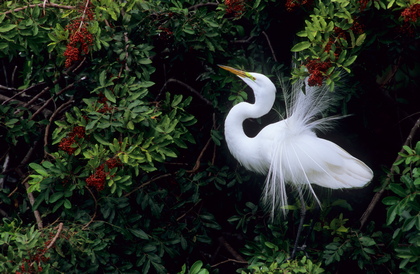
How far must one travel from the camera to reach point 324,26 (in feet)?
7.95

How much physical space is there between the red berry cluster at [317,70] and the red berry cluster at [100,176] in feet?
2.67

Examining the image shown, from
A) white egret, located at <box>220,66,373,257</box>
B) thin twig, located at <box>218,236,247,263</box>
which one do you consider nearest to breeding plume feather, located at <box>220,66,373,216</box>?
white egret, located at <box>220,66,373,257</box>

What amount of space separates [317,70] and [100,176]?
922 millimetres

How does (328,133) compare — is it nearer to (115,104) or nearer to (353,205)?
(353,205)

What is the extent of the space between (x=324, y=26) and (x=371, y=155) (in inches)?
53.0

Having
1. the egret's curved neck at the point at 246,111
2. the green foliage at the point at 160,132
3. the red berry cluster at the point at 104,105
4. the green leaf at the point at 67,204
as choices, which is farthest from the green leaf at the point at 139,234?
the egret's curved neck at the point at 246,111

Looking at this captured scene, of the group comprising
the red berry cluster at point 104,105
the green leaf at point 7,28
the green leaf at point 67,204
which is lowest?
the green leaf at point 67,204

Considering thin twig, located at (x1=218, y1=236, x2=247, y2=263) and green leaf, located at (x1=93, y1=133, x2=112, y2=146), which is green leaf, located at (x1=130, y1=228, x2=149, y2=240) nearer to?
green leaf, located at (x1=93, y1=133, x2=112, y2=146)

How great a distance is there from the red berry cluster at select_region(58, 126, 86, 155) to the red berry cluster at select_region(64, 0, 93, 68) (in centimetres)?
25

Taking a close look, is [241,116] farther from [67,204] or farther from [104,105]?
[67,204]

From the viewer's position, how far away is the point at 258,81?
281 centimetres

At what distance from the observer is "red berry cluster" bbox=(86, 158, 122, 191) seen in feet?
7.41

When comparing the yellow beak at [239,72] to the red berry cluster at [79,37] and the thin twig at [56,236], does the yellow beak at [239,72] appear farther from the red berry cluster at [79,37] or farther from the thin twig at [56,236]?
the thin twig at [56,236]

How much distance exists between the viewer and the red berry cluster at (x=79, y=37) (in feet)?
7.72
